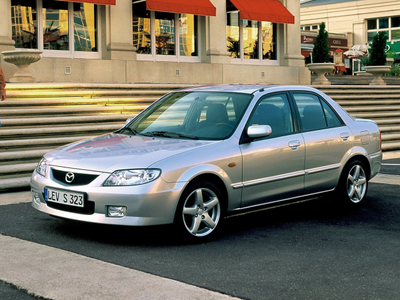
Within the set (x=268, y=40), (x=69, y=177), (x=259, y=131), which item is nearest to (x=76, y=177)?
(x=69, y=177)

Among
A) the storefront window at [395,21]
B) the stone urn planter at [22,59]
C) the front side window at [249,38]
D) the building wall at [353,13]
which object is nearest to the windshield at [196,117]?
the stone urn planter at [22,59]

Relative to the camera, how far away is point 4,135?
11.2 m

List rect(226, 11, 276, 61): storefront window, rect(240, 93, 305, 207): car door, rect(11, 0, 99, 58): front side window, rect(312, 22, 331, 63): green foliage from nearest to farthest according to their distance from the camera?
rect(240, 93, 305, 207): car door → rect(11, 0, 99, 58): front side window → rect(226, 11, 276, 61): storefront window → rect(312, 22, 331, 63): green foliage

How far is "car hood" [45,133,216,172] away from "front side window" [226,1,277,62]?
1775 cm

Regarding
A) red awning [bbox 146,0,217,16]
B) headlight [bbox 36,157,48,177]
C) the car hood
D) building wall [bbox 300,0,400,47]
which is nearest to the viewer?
the car hood

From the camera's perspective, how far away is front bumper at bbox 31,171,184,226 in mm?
5590

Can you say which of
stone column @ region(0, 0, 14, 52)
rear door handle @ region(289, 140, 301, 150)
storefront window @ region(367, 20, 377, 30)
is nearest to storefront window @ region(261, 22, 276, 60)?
stone column @ region(0, 0, 14, 52)

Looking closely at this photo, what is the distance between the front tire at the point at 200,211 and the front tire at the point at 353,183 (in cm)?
216

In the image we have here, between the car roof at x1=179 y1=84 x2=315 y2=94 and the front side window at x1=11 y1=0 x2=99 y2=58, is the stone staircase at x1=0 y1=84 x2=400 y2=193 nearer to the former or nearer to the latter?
the car roof at x1=179 y1=84 x2=315 y2=94

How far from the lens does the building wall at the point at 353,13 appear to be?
58634mm

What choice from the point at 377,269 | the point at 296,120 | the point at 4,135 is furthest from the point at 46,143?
the point at 377,269

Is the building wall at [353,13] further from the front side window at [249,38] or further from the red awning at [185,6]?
the red awning at [185,6]

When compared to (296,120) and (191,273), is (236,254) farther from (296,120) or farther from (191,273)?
(296,120)

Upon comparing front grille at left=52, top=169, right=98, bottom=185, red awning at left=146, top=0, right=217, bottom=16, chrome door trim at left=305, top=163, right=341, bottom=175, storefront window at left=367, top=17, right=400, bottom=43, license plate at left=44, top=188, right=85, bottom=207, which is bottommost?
license plate at left=44, top=188, right=85, bottom=207
